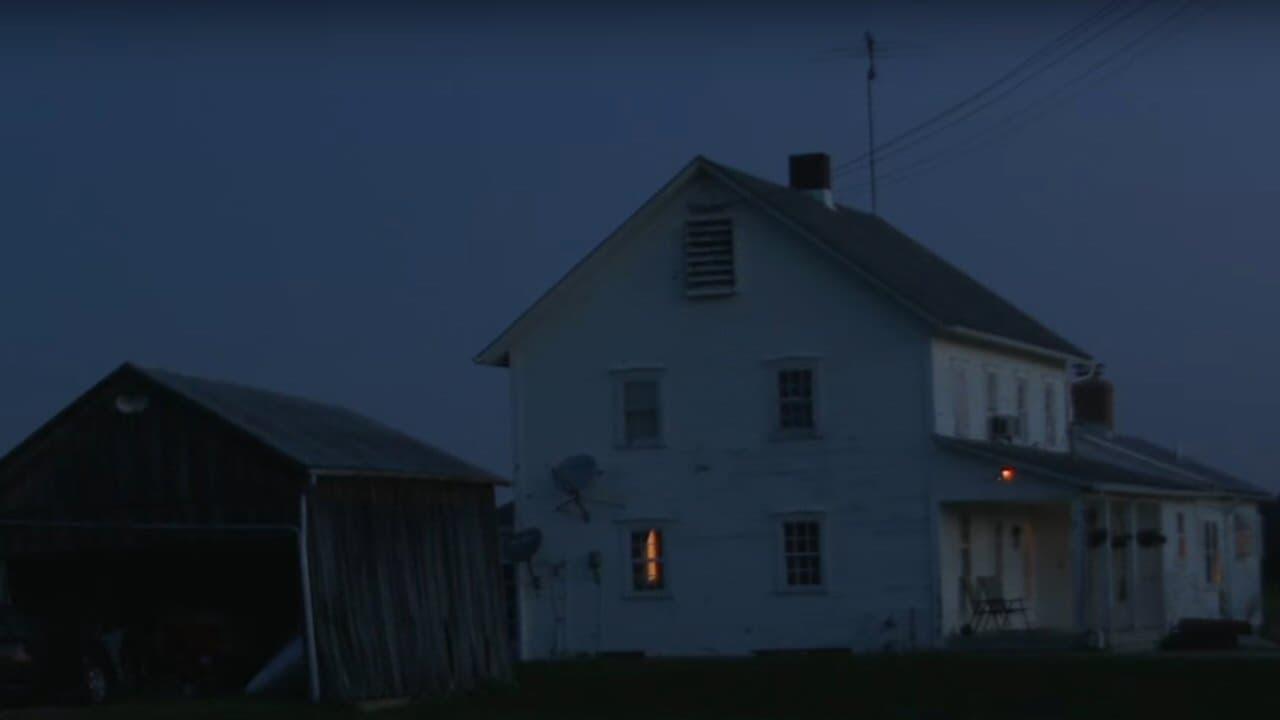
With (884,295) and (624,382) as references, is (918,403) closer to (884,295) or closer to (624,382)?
(884,295)

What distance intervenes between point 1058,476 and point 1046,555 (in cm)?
615

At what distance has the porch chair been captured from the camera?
40.5 metres

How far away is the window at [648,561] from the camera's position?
41.5 meters

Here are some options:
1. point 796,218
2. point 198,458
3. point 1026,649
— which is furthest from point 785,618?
point 198,458

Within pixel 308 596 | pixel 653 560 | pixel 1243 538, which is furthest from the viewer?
pixel 1243 538

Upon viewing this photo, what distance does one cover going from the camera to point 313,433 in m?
31.2

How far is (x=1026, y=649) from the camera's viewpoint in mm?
38500

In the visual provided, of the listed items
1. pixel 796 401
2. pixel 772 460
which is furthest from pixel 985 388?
pixel 772 460

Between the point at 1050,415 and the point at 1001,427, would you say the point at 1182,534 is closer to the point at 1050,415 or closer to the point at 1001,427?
the point at 1050,415

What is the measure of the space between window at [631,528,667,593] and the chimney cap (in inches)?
332

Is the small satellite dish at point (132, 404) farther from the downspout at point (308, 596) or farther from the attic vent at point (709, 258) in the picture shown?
the attic vent at point (709, 258)

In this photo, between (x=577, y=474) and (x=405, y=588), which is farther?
(x=577, y=474)

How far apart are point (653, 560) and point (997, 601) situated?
20.5 ft

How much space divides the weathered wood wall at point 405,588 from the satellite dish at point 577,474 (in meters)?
6.79
